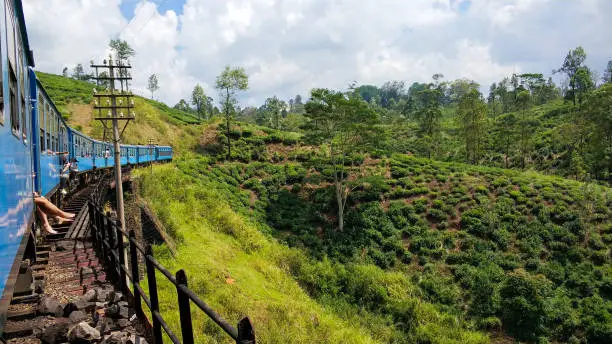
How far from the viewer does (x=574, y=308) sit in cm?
2012

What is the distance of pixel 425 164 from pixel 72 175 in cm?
3107

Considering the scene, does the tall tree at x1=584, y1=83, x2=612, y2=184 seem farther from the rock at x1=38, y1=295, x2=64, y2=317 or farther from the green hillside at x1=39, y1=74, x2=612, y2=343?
the rock at x1=38, y1=295, x2=64, y2=317

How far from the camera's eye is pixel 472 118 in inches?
1763

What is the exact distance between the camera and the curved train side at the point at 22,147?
3.12m

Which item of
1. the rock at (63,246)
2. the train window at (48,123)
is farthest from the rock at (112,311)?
the train window at (48,123)

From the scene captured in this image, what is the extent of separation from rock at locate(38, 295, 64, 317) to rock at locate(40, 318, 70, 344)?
793 mm

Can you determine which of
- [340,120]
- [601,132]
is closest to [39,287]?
[340,120]

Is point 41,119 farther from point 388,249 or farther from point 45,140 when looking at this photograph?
point 388,249

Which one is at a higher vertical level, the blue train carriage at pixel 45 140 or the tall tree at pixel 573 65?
the tall tree at pixel 573 65

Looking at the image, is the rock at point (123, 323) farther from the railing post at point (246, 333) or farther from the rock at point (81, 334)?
the railing post at point (246, 333)

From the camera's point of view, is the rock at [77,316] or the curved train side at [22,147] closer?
the curved train side at [22,147]

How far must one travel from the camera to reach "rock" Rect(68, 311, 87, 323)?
17.1ft

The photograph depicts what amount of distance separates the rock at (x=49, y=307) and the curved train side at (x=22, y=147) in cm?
80

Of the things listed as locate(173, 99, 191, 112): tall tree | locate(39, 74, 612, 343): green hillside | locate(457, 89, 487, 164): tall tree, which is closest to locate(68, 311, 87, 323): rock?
locate(39, 74, 612, 343): green hillside
